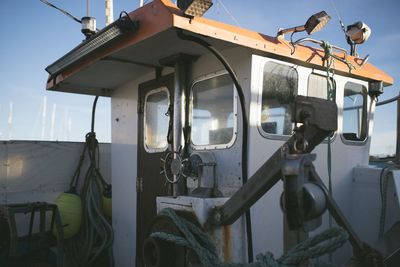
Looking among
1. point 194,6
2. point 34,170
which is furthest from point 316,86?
point 34,170

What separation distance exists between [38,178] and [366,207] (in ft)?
13.5

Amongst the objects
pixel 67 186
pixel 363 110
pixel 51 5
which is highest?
pixel 51 5

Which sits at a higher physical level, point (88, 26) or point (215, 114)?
point (88, 26)

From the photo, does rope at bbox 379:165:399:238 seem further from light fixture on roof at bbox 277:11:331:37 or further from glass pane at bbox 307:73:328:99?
light fixture on roof at bbox 277:11:331:37

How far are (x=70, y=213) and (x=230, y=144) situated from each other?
110 inches

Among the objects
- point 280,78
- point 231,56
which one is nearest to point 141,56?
point 231,56

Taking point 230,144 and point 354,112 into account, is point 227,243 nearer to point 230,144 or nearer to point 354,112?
point 230,144

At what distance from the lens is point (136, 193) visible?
4.28 m

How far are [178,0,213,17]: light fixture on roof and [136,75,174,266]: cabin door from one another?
1.37 meters

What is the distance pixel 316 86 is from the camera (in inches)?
141

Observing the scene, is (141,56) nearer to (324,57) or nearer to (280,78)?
(280,78)

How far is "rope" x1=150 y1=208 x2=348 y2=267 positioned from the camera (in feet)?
4.84

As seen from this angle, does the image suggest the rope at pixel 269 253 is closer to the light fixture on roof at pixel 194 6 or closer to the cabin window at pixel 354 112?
the light fixture on roof at pixel 194 6

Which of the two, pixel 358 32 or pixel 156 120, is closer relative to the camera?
pixel 358 32
